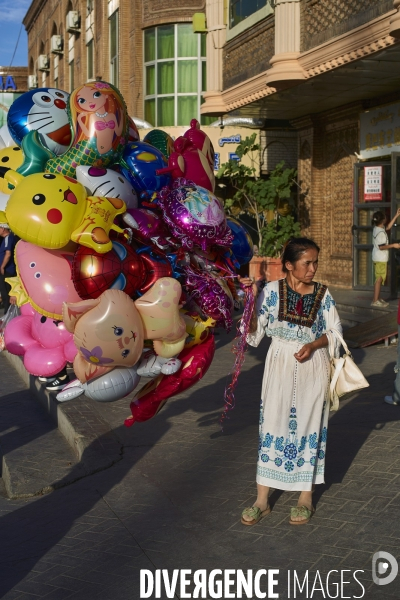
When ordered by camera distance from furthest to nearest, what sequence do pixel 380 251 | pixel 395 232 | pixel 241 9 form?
pixel 241 9, pixel 395 232, pixel 380 251

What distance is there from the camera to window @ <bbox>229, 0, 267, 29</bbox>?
16.2m

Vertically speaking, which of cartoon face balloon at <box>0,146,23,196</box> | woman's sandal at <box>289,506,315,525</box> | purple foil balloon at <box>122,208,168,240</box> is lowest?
woman's sandal at <box>289,506,315,525</box>

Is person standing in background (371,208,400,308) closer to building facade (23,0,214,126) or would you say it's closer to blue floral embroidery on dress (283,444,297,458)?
blue floral embroidery on dress (283,444,297,458)

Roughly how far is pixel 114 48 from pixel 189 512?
855 inches

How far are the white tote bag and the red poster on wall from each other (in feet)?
34.5

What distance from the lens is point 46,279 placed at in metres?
4.73

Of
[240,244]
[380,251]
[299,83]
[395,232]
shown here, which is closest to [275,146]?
[299,83]

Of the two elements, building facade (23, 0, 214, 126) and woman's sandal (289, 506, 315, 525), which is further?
building facade (23, 0, 214, 126)

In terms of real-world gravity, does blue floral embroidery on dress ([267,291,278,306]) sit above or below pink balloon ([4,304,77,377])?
above

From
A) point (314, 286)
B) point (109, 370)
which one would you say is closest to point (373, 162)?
point (314, 286)

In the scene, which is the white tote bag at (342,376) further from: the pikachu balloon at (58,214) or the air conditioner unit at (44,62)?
the air conditioner unit at (44,62)

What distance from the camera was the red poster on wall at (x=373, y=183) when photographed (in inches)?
602

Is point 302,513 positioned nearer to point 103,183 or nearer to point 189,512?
point 189,512

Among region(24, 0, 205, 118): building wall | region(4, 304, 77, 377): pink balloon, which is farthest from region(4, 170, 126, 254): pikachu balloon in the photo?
region(24, 0, 205, 118): building wall
